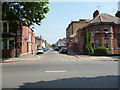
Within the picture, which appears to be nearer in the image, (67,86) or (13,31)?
(67,86)

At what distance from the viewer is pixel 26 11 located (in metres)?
22.0

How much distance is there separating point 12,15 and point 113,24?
71.4 ft

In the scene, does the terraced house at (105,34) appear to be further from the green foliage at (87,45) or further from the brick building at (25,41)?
the brick building at (25,41)

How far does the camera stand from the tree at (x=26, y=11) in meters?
21.3

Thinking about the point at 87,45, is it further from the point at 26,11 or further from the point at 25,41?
the point at 26,11

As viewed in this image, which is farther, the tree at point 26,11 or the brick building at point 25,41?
the brick building at point 25,41

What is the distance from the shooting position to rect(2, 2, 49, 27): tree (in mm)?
21281

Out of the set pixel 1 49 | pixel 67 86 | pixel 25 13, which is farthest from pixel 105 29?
pixel 67 86

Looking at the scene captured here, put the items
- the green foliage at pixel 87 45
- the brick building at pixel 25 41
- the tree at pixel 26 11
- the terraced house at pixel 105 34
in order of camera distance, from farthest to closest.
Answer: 1. the terraced house at pixel 105 34
2. the green foliage at pixel 87 45
3. the brick building at pixel 25 41
4. the tree at pixel 26 11

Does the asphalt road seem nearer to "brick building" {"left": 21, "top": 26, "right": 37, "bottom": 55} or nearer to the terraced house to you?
"brick building" {"left": 21, "top": 26, "right": 37, "bottom": 55}

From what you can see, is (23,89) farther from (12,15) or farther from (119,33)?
(119,33)

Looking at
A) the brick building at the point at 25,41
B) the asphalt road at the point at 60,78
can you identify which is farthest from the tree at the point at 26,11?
the asphalt road at the point at 60,78

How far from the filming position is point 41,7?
22.3 meters

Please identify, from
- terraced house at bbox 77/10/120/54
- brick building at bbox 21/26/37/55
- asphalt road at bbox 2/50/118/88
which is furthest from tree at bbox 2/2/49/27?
terraced house at bbox 77/10/120/54
